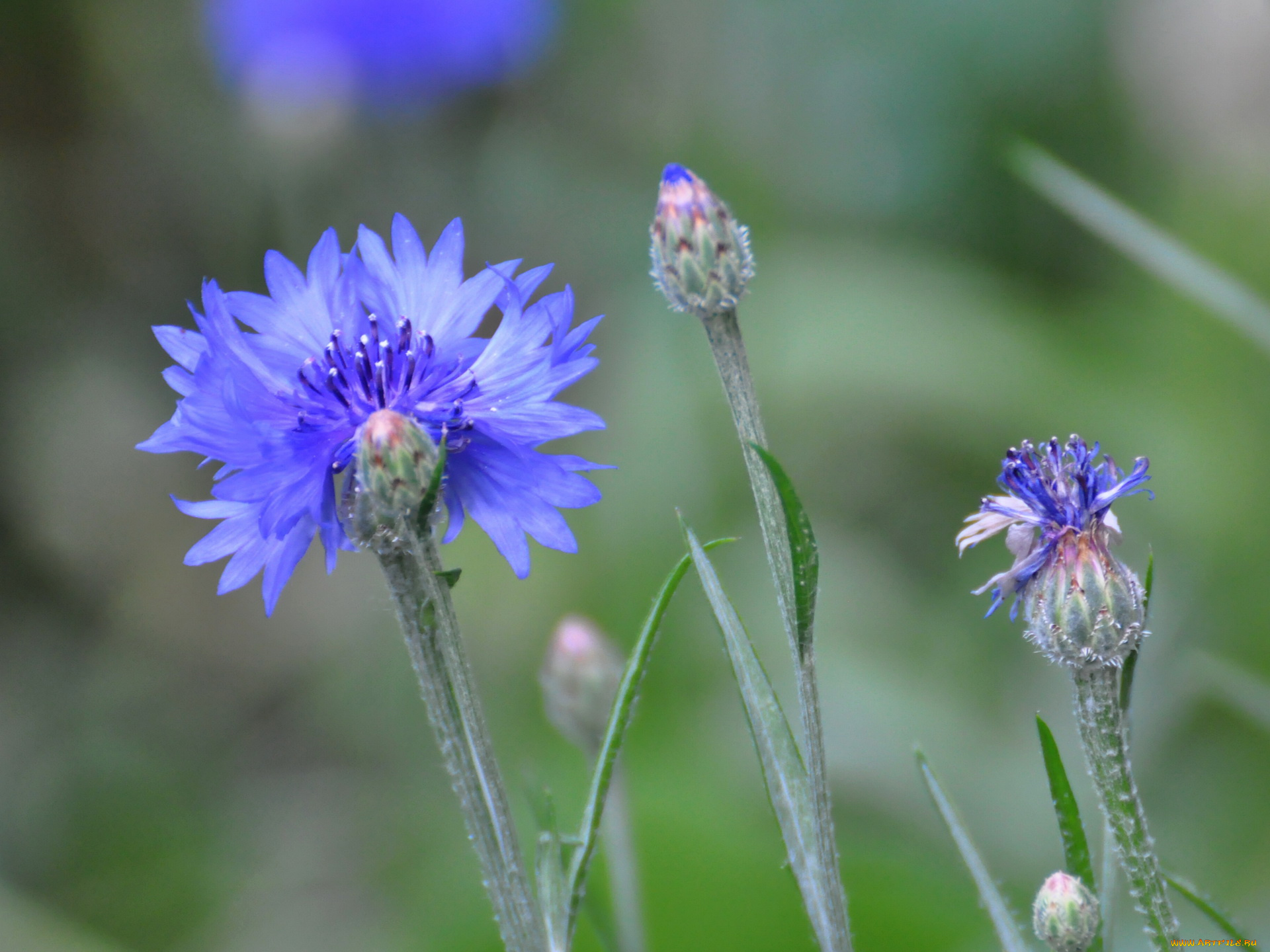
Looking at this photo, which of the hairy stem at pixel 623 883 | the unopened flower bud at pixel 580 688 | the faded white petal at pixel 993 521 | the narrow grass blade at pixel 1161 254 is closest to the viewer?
the faded white petal at pixel 993 521

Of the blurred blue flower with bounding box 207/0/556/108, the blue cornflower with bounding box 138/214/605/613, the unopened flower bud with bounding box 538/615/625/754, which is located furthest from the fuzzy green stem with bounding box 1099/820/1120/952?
the blurred blue flower with bounding box 207/0/556/108

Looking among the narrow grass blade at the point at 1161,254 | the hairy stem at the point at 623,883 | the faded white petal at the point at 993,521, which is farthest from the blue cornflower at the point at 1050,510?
the hairy stem at the point at 623,883

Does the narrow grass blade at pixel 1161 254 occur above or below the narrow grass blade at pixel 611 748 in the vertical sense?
above

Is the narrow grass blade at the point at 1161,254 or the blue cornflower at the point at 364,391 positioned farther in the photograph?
the narrow grass blade at the point at 1161,254

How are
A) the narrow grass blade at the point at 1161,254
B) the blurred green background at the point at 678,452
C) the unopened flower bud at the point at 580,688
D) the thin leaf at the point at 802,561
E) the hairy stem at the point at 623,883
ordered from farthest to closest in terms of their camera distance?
the blurred green background at the point at 678,452 < the unopened flower bud at the point at 580,688 < the hairy stem at the point at 623,883 < the narrow grass blade at the point at 1161,254 < the thin leaf at the point at 802,561

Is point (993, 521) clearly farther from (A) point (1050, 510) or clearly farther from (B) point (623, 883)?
(B) point (623, 883)

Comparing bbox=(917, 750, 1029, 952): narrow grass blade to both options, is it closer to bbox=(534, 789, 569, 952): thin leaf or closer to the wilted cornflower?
the wilted cornflower

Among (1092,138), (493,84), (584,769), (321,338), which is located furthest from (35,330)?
(1092,138)

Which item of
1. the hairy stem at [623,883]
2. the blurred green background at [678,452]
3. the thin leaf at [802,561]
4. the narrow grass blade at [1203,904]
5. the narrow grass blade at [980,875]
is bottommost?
the narrow grass blade at [1203,904]

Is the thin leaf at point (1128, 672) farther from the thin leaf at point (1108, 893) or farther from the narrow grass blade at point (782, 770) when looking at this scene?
the narrow grass blade at point (782, 770)
